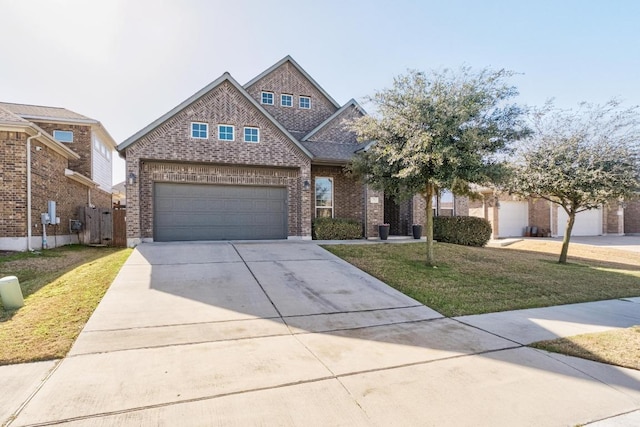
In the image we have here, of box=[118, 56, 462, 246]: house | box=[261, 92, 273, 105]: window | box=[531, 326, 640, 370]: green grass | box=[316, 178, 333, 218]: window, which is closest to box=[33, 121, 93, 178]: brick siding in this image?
box=[118, 56, 462, 246]: house

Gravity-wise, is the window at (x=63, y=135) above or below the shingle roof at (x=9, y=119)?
above

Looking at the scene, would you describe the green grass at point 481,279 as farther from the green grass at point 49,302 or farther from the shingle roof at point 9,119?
the shingle roof at point 9,119

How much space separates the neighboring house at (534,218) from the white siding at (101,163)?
23.9 meters

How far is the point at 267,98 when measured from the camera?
17844 mm

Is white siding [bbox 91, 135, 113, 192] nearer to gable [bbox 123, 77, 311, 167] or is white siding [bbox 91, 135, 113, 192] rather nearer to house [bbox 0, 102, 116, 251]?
house [bbox 0, 102, 116, 251]

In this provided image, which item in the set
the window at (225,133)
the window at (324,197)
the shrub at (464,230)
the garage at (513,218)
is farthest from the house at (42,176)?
the garage at (513,218)

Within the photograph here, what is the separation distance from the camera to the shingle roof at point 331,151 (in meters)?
14.5

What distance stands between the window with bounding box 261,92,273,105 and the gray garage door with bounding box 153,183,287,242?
6.32 meters

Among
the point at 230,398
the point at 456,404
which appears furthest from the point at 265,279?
the point at 456,404

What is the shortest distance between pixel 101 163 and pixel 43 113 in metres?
3.73

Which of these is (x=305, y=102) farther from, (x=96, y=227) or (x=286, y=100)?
(x=96, y=227)

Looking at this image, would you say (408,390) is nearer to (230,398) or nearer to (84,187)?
(230,398)

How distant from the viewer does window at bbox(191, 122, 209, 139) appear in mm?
12578

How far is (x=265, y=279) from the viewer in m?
7.86
